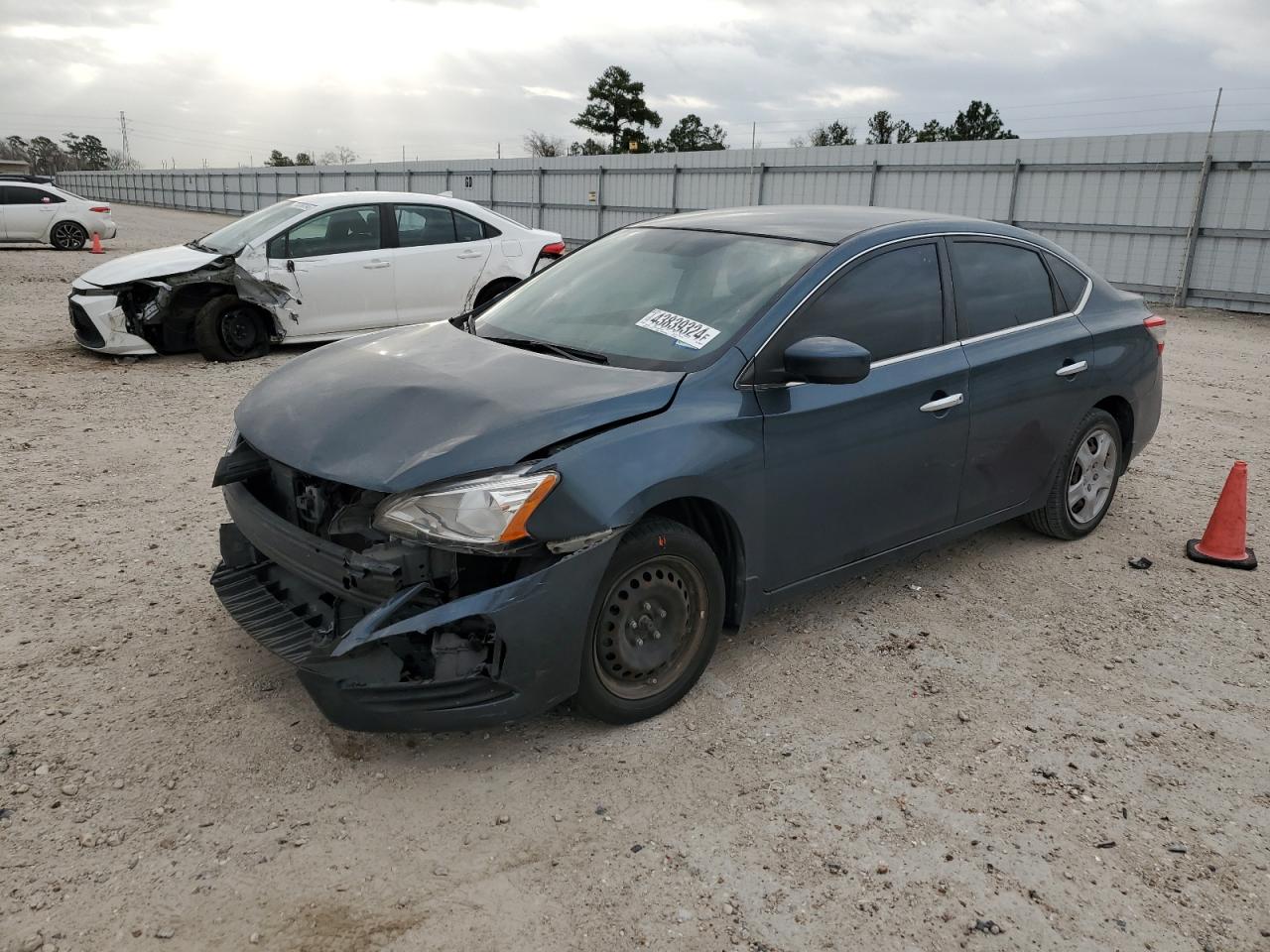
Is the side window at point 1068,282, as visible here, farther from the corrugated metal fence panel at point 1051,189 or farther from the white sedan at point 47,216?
the white sedan at point 47,216

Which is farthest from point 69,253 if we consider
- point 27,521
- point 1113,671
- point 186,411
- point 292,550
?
point 1113,671

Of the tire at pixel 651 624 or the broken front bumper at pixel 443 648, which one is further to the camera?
the tire at pixel 651 624

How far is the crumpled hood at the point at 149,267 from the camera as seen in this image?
8633 mm

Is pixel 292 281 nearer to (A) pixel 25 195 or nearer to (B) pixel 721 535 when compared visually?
(B) pixel 721 535

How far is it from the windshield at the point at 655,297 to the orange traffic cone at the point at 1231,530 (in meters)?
2.71

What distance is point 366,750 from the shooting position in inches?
123

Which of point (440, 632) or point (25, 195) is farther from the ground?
point (25, 195)

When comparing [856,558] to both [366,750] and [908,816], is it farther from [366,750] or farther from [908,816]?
[366,750]

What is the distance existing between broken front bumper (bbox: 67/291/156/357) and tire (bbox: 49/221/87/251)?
15328 mm

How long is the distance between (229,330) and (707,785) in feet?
24.9

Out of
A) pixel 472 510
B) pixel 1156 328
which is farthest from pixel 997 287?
pixel 472 510

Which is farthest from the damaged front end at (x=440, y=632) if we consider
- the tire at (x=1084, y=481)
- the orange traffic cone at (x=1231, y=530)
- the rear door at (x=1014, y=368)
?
the orange traffic cone at (x=1231, y=530)

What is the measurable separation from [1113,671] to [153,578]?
407cm

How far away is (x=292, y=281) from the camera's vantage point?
29.3 ft
